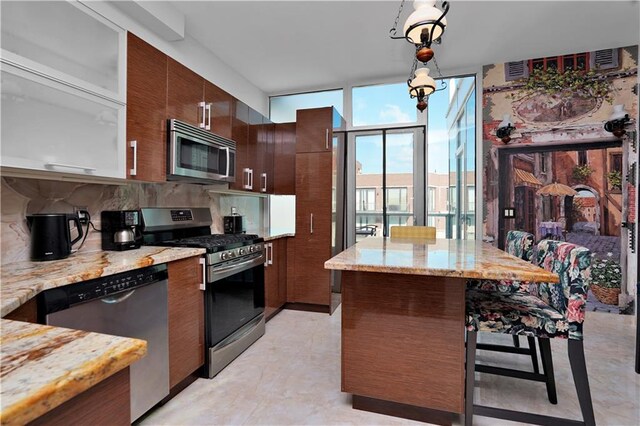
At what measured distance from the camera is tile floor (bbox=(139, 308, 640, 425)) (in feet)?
5.78

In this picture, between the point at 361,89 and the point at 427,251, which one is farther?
the point at 361,89

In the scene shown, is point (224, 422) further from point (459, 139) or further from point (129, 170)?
point (459, 139)

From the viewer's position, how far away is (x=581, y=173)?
11.7 feet

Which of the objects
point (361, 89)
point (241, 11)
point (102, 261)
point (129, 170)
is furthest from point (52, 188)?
point (361, 89)

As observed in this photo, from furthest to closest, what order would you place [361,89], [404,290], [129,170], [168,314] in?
[361,89] < [129,170] < [168,314] < [404,290]

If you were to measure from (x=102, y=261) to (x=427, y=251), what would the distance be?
1.91 metres

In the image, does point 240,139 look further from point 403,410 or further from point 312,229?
point 403,410

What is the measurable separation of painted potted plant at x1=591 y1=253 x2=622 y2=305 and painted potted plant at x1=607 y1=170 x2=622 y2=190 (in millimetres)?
766

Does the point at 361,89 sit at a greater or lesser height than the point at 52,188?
greater

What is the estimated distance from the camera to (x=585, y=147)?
3555 millimetres

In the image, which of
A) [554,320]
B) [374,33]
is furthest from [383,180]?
[554,320]

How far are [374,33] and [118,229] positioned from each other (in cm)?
285

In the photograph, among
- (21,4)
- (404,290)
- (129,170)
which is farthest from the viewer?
(129,170)

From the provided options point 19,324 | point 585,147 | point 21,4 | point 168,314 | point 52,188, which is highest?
point 21,4
